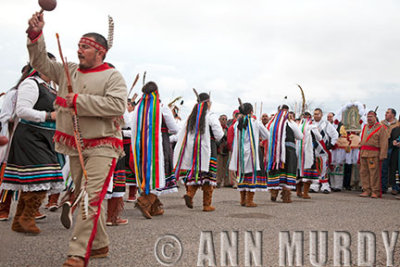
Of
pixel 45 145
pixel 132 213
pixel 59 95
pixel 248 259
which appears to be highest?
pixel 59 95

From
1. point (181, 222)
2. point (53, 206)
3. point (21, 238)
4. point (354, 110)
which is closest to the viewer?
point (21, 238)

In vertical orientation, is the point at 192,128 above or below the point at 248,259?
above

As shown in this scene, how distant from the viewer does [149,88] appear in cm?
658

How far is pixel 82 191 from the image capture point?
11.5 feet

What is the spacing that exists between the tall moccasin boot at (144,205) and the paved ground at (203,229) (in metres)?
0.11

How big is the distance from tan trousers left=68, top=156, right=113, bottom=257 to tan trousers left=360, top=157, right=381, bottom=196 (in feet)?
28.7

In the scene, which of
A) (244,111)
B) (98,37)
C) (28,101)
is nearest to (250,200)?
(244,111)

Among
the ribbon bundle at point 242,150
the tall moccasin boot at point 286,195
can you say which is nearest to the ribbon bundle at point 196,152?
the ribbon bundle at point 242,150

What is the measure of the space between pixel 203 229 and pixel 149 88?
88.8 inches

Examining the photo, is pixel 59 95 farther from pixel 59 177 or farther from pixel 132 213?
pixel 132 213

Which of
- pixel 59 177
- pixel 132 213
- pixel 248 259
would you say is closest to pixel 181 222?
pixel 132 213

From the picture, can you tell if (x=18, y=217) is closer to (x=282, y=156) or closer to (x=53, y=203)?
(x=53, y=203)

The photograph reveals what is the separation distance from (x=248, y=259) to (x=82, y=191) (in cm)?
150

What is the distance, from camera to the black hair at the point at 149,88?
21.6ft
